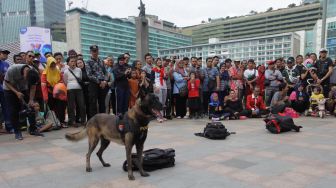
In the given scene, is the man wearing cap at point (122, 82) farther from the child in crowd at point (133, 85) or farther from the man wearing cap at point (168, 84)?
the man wearing cap at point (168, 84)

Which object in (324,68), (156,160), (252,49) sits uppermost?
(252,49)

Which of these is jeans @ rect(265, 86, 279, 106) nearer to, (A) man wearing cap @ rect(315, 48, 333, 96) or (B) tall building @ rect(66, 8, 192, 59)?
(A) man wearing cap @ rect(315, 48, 333, 96)

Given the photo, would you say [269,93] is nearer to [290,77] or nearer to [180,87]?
[290,77]

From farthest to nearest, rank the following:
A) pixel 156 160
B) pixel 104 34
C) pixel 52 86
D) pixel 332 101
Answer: pixel 104 34
pixel 332 101
pixel 52 86
pixel 156 160

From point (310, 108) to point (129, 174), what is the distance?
26.1 ft

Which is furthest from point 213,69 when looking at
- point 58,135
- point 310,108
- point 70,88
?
point 58,135

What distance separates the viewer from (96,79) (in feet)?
26.2

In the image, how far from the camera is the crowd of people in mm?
7949

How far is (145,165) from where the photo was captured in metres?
4.36

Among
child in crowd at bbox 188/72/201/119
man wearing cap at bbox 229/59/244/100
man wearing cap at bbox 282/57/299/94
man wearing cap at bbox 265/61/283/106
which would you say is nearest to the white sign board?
child in crowd at bbox 188/72/201/119

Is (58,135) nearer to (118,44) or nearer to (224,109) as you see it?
(224,109)

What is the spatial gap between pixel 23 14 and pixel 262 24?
11332cm

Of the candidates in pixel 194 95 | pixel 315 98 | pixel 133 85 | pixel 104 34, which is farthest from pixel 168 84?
pixel 104 34

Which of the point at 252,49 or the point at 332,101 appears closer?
the point at 332,101
